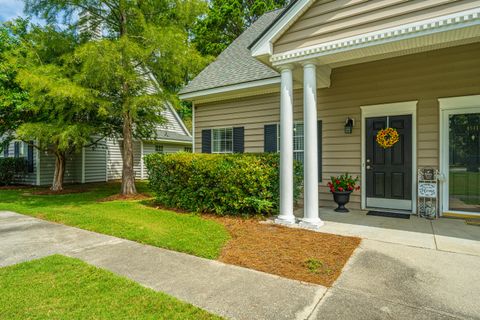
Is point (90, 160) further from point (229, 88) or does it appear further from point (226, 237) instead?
point (226, 237)

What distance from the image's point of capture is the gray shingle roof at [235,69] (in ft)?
24.7

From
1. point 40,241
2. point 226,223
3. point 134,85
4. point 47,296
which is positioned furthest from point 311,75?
Result: point 134,85

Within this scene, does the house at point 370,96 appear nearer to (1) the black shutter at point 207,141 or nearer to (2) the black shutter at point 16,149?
(1) the black shutter at point 207,141

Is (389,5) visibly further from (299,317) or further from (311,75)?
(299,317)

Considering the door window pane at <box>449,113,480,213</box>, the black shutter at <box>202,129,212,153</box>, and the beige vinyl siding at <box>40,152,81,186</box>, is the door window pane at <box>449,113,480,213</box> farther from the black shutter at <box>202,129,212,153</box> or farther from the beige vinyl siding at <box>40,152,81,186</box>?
the beige vinyl siding at <box>40,152,81,186</box>

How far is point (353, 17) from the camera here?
4.37m

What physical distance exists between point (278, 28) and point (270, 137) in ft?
10.4

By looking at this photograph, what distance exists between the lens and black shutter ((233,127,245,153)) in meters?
8.09

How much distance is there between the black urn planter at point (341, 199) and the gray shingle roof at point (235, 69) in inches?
127

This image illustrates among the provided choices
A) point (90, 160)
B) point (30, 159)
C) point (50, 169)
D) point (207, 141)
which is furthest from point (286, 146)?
point (30, 159)

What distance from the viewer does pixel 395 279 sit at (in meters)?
2.97

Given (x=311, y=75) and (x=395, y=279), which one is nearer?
(x=395, y=279)

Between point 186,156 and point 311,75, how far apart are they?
3303mm

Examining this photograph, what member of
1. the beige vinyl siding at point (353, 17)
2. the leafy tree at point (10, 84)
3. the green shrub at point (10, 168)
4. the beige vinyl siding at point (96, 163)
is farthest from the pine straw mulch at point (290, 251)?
the green shrub at point (10, 168)
